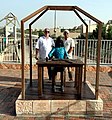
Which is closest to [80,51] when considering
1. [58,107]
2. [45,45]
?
[45,45]

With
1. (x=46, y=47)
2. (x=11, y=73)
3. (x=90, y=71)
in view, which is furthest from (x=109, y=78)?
(x=11, y=73)

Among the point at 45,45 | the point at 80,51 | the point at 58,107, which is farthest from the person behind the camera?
the point at 80,51


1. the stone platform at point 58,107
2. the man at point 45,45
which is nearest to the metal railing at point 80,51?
the man at point 45,45

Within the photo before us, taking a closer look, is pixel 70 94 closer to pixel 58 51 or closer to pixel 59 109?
pixel 59 109

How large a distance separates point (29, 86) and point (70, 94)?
1277 mm

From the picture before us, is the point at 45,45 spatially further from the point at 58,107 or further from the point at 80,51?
the point at 80,51

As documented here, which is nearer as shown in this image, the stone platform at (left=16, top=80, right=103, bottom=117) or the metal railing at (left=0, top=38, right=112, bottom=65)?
the stone platform at (left=16, top=80, right=103, bottom=117)

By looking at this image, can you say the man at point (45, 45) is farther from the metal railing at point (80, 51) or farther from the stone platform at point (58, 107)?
the metal railing at point (80, 51)

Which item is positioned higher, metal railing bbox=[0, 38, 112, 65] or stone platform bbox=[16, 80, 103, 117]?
metal railing bbox=[0, 38, 112, 65]

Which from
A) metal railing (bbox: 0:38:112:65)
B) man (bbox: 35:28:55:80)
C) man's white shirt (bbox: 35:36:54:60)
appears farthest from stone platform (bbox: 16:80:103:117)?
metal railing (bbox: 0:38:112:65)

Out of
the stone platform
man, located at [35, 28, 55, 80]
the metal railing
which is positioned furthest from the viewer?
the metal railing

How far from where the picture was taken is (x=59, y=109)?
4438mm

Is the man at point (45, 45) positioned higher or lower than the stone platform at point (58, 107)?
higher

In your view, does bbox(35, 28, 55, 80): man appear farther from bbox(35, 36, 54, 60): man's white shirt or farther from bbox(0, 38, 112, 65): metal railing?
bbox(0, 38, 112, 65): metal railing
